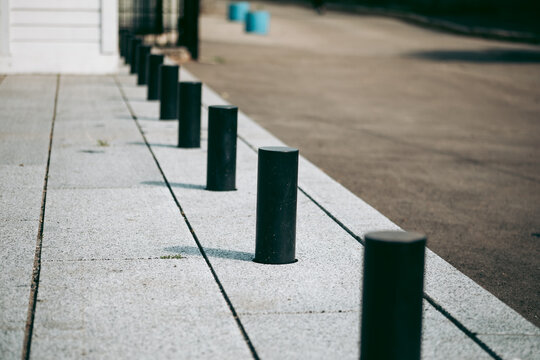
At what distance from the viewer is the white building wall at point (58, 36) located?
16609 mm

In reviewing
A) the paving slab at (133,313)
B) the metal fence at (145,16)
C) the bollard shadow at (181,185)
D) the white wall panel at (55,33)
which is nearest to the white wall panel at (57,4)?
the white wall panel at (55,33)

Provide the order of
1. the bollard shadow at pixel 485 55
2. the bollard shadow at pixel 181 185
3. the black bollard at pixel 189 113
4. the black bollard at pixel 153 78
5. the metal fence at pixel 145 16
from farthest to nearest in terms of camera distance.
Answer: the metal fence at pixel 145 16 → the bollard shadow at pixel 485 55 → the black bollard at pixel 153 78 → the black bollard at pixel 189 113 → the bollard shadow at pixel 181 185

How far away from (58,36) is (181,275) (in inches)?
496

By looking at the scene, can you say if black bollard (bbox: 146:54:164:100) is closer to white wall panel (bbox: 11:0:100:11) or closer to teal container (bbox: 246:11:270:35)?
white wall panel (bbox: 11:0:100:11)

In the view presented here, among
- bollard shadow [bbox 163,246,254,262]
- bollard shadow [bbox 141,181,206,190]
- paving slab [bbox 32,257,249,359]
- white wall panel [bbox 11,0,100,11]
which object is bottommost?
bollard shadow [bbox 141,181,206,190]

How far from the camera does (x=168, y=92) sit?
11.6m

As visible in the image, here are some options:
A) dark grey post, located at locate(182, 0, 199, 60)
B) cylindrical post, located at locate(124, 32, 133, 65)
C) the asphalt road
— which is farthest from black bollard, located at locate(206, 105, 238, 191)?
dark grey post, located at locate(182, 0, 199, 60)

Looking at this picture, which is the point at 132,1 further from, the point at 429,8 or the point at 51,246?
the point at 429,8

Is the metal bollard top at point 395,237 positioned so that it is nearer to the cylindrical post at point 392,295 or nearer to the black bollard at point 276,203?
the cylindrical post at point 392,295

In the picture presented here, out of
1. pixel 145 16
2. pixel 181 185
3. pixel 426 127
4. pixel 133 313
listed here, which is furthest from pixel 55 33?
pixel 133 313

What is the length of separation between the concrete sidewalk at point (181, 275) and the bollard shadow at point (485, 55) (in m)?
16.8

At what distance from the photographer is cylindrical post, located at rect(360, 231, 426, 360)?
3561 mm

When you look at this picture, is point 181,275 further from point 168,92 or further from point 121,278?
point 168,92

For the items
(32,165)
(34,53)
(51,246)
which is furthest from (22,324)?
(34,53)
